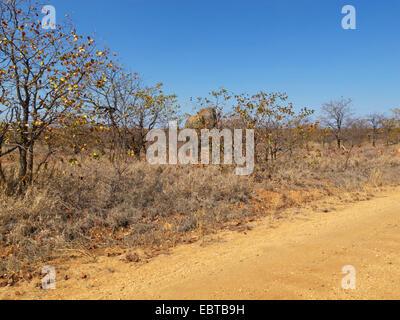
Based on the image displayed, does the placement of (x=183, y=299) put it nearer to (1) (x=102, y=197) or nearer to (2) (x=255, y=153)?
(1) (x=102, y=197)

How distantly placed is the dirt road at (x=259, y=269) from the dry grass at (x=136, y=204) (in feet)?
2.08

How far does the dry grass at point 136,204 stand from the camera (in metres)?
4.61

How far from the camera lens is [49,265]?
3934 millimetres

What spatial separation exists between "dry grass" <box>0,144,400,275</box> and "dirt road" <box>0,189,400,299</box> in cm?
63

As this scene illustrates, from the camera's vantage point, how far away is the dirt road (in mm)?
3039

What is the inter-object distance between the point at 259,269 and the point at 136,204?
11.6ft

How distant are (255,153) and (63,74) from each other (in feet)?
22.8

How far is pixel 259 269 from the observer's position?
356 centimetres
